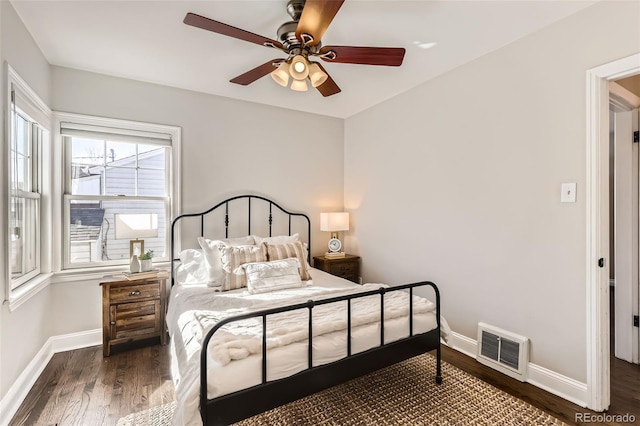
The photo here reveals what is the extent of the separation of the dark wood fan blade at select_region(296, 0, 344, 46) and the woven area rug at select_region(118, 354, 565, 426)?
2.35 m

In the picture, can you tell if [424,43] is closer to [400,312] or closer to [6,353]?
[400,312]

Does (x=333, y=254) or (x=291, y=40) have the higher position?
(x=291, y=40)

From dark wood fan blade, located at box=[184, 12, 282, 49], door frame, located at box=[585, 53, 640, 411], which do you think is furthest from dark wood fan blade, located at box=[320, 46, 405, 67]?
door frame, located at box=[585, 53, 640, 411]

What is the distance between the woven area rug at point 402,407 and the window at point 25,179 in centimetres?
144

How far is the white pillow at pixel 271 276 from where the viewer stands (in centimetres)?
269

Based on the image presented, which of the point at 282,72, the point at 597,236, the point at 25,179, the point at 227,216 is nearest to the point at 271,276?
the point at 227,216

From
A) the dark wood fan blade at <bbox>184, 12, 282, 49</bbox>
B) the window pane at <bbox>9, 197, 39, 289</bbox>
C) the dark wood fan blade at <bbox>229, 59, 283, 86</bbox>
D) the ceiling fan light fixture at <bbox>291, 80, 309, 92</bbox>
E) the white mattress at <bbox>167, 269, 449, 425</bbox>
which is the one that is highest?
the dark wood fan blade at <bbox>184, 12, 282, 49</bbox>

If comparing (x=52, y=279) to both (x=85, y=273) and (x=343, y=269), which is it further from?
(x=343, y=269)

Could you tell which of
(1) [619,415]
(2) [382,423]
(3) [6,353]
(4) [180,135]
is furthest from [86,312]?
(1) [619,415]

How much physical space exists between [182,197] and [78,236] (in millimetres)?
1003

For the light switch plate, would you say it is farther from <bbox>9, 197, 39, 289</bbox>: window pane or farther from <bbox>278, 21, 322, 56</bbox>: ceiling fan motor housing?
<bbox>9, 197, 39, 289</bbox>: window pane

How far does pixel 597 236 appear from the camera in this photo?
2.07 meters

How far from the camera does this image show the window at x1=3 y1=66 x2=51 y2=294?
210 cm

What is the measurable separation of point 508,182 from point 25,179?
3840 millimetres
